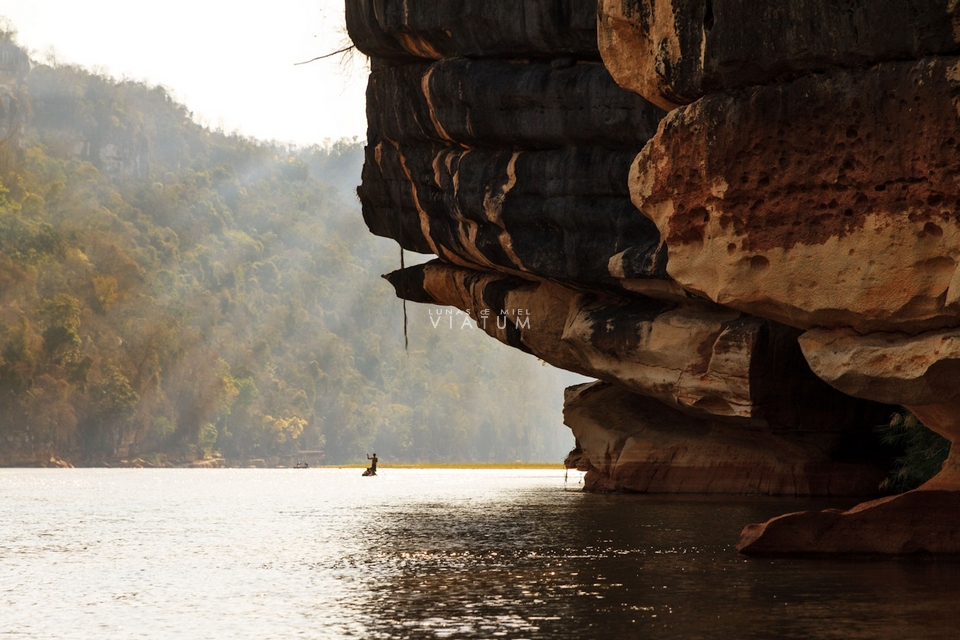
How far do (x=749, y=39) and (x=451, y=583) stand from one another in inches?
237

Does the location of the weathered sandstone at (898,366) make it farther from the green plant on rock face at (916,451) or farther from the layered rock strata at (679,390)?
the layered rock strata at (679,390)

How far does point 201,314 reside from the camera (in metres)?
110

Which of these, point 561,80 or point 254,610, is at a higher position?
point 561,80

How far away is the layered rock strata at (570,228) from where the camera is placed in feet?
74.0

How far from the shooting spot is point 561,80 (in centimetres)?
2272

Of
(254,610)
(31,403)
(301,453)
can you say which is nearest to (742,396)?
(254,610)

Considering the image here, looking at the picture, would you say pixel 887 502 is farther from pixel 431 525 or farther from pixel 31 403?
pixel 31 403

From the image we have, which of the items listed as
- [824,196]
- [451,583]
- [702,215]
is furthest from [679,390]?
[451,583]

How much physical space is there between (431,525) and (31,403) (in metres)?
63.0

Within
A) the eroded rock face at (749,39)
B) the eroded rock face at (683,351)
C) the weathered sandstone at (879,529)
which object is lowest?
the weathered sandstone at (879,529)

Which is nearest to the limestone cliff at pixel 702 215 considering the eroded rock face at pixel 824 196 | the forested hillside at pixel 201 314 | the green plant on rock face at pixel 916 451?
the eroded rock face at pixel 824 196

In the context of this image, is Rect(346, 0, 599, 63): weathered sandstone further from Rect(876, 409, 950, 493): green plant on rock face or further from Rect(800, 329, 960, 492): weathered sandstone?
Rect(800, 329, 960, 492): weathered sandstone

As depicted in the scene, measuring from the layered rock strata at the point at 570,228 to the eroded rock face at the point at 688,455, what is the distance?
0.05 metres

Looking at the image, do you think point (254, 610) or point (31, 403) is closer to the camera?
point (254, 610)
